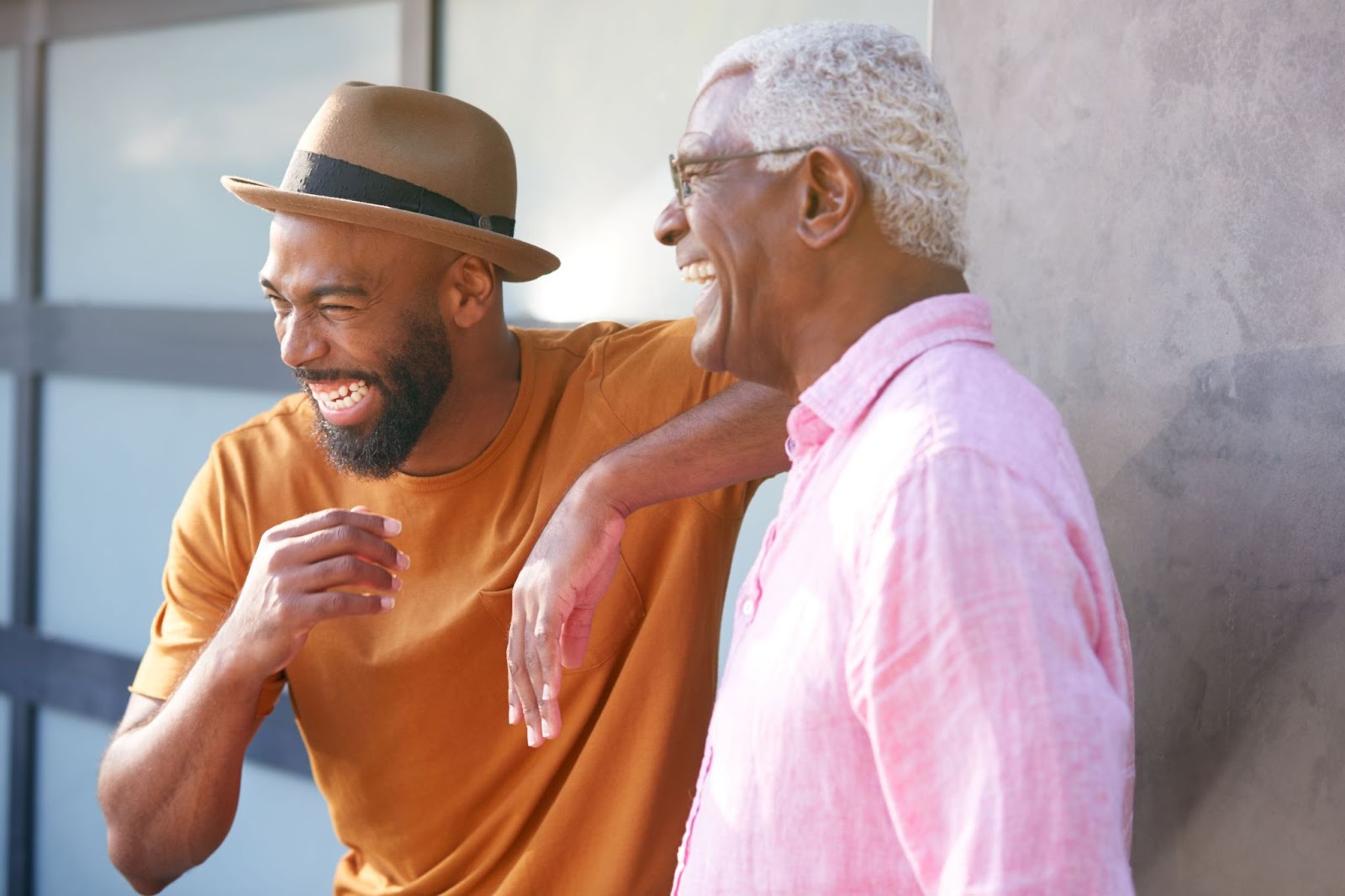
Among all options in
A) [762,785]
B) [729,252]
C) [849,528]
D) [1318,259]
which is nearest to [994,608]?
[849,528]

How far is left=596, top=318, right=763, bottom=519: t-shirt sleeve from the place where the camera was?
2.10 metres

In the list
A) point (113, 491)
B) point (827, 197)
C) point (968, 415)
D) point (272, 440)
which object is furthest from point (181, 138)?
point (968, 415)

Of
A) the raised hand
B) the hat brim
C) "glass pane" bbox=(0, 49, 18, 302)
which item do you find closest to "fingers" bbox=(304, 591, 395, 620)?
the raised hand

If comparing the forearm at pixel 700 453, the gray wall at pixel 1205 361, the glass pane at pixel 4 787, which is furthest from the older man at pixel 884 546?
the glass pane at pixel 4 787

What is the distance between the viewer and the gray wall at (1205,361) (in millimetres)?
1473

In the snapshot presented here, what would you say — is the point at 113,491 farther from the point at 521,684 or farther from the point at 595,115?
the point at 521,684

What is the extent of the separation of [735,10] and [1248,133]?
4.51ft

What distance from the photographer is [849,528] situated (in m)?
1.07

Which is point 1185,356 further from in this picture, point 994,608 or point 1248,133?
point 994,608

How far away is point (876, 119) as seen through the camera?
48.6 inches

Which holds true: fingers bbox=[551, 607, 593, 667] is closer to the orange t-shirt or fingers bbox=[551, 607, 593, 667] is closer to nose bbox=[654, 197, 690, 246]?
the orange t-shirt

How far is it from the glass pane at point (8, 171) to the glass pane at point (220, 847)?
1.55 metres

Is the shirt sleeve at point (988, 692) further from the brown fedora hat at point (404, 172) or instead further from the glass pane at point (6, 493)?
the glass pane at point (6, 493)

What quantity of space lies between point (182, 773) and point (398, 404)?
2.24ft
